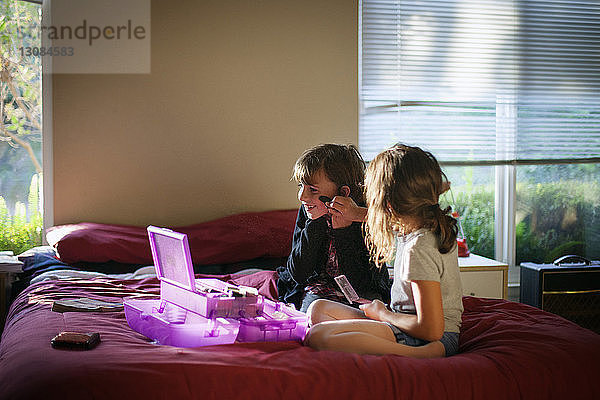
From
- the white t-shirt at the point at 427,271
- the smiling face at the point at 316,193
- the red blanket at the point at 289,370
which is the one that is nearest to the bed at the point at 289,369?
the red blanket at the point at 289,370

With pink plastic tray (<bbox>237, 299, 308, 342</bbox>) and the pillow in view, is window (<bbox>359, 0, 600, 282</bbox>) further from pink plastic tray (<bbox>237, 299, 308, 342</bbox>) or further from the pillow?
pink plastic tray (<bbox>237, 299, 308, 342</bbox>)

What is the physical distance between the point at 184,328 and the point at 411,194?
67cm

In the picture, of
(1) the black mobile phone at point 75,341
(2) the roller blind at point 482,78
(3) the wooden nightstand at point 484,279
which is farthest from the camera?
(2) the roller blind at point 482,78

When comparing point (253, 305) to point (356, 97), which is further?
point (356, 97)

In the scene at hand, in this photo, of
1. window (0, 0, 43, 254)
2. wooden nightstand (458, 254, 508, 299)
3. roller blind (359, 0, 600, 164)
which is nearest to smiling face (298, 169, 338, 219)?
wooden nightstand (458, 254, 508, 299)

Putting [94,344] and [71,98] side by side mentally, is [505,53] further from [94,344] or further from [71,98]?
[94,344]

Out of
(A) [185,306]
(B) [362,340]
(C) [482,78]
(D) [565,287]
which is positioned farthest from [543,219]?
(A) [185,306]

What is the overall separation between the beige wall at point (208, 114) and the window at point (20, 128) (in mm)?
156

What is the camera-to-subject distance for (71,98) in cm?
317

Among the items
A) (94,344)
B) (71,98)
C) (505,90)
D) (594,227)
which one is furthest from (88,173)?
(594,227)

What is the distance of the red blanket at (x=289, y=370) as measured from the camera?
1.27m

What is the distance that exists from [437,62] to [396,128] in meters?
0.46

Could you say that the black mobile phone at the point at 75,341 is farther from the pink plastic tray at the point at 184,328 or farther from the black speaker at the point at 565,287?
the black speaker at the point at 565,287

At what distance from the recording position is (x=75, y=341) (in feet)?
4.76
